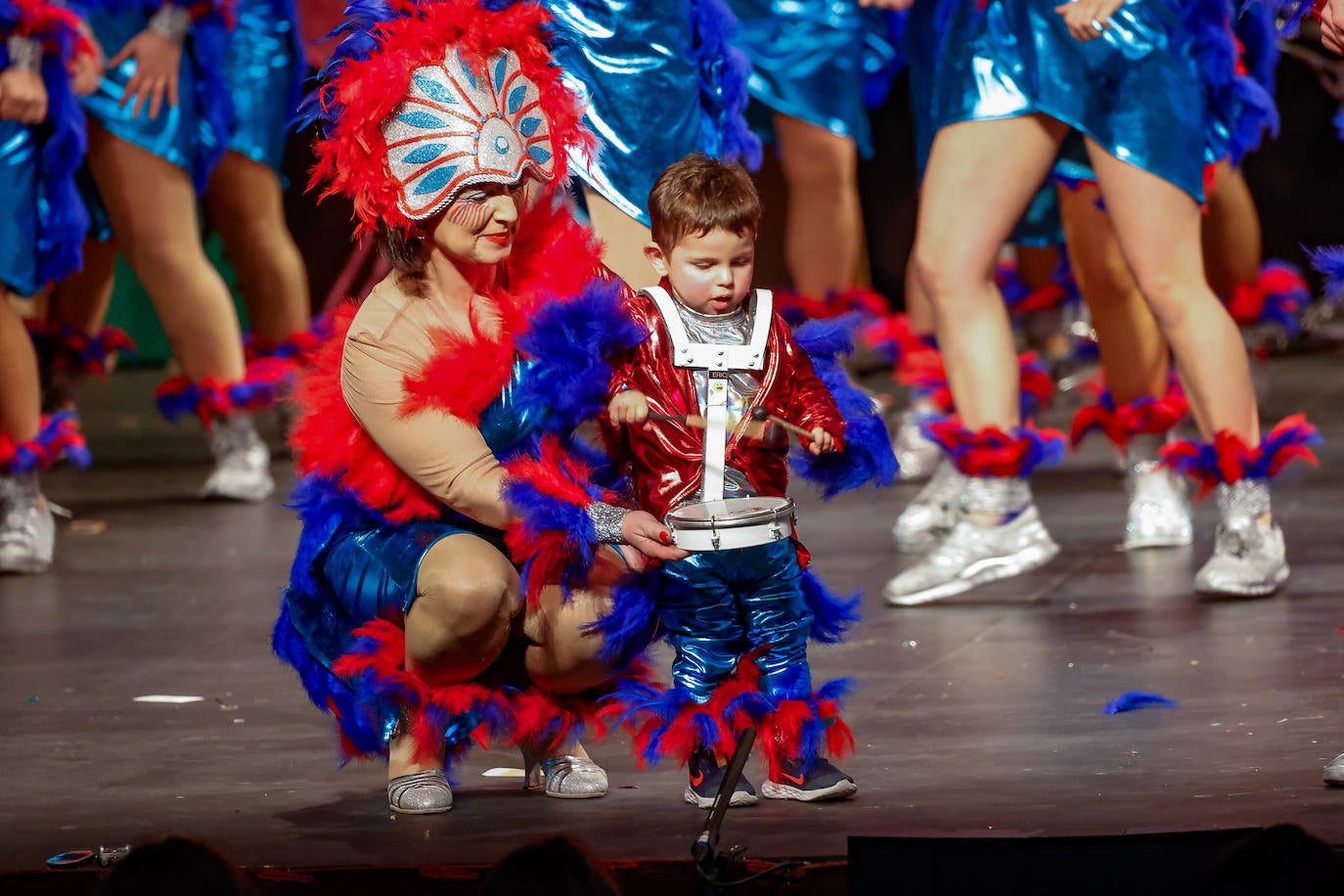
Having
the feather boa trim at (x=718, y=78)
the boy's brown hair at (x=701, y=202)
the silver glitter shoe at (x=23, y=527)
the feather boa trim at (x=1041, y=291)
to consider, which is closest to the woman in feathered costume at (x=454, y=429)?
the boy's brown hair at (x=701, y=202)

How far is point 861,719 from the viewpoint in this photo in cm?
309

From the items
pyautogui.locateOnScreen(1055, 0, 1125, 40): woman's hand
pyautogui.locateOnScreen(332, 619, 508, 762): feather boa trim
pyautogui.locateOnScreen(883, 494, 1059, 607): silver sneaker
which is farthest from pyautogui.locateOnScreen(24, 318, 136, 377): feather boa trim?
pyautogui.locateOnScreen(332, 619, 508, 762): feather boa trim

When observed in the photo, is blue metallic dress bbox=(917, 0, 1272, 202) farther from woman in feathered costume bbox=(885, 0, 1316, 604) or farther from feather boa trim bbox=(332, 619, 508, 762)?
feather boa trim bbox=(332, 619, 508, 762)

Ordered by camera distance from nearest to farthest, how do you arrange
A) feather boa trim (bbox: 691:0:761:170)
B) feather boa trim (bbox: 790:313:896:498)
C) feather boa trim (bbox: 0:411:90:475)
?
feather boa trim (bbox: 790:313:896:498) → feather boa trim (bbox: 691:0:761:170) → feather boa trim (bbox: 0:411:90:475)

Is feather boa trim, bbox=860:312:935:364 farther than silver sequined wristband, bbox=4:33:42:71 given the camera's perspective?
Yes

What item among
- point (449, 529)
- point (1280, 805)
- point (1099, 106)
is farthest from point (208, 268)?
point (1280, 805)

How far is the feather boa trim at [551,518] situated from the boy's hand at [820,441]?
26cm

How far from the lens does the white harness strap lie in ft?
8.48

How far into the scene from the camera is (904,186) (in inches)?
347

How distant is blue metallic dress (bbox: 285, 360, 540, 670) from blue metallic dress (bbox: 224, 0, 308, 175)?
3048 mm

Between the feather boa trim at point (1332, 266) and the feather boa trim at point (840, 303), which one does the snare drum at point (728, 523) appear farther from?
the feather boa trim at point (840, 303)

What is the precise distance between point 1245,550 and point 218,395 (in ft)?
9.00

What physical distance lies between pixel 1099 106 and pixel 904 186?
16.3 feet

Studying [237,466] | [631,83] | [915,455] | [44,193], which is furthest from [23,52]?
[915,455]
